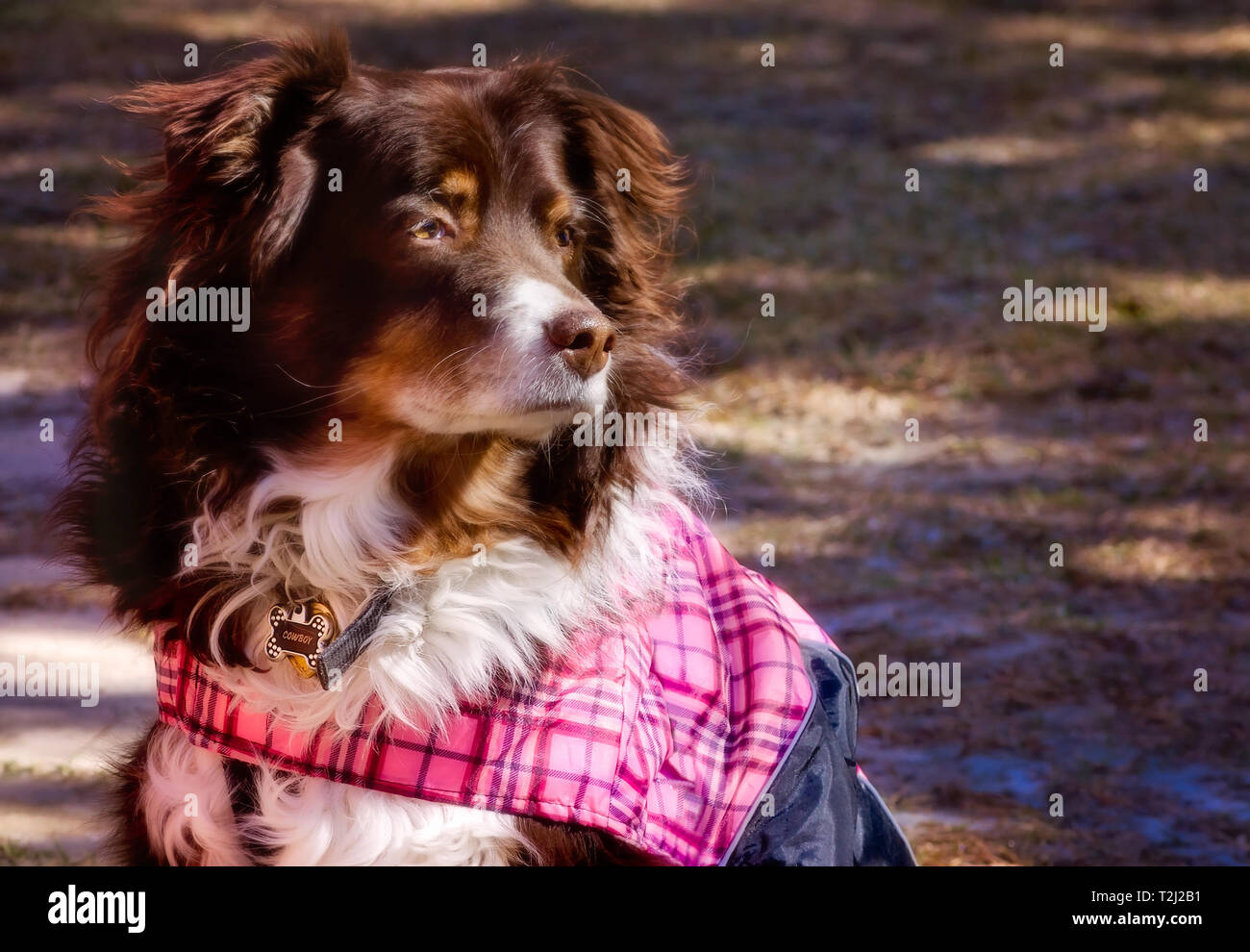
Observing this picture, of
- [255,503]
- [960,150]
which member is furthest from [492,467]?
[960,150]

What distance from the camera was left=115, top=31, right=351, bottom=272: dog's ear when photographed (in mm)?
2592

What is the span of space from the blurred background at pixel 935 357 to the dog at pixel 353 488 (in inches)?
18.5

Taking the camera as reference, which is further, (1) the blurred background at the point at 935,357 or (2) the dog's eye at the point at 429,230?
(1) the blurred background at the point at 935,357

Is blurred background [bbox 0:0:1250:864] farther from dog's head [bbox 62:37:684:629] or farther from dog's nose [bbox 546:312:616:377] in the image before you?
dog's nose [bbox 546:312:616:377]

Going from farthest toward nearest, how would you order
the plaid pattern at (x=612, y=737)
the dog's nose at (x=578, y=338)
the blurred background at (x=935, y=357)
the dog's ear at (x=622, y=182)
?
the blurred background at (x=935, y=357)
the dog's ear at (x=622, y=182)
the dog's nose at (x=578, y=338)
the plaid pattern at (x=612, y=737)

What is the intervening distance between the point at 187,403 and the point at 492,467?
0.60 meters

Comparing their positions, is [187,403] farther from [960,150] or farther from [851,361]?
[960,150]

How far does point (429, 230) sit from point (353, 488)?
53 cm

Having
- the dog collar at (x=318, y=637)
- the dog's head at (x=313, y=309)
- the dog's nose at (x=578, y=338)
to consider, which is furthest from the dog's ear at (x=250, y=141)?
the dog collar at (x=318, y=637)

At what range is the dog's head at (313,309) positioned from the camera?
2.63 m

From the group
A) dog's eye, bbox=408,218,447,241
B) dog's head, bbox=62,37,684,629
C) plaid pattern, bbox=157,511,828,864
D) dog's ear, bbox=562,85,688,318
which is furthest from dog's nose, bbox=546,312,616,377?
plaid pattern, bbox=157,511,828,864

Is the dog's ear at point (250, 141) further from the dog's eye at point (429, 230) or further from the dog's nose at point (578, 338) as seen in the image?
the dog's nose at point (578, 338)

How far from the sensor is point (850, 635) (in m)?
5.31

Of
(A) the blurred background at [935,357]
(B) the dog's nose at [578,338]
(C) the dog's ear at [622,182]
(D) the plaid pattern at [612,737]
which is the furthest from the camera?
(A) the blurred background at [935,357]
